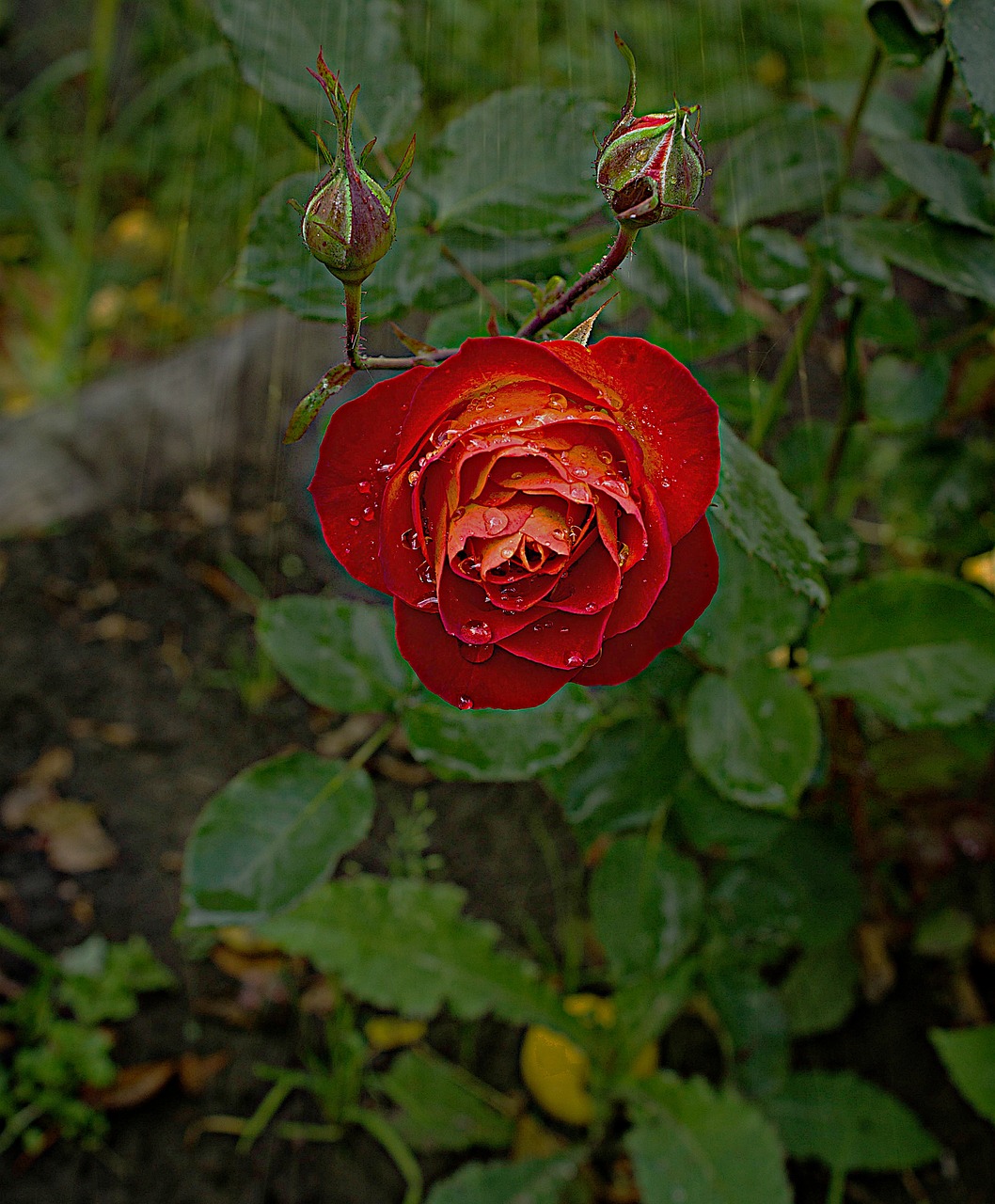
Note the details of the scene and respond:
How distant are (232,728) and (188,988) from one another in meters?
0.40

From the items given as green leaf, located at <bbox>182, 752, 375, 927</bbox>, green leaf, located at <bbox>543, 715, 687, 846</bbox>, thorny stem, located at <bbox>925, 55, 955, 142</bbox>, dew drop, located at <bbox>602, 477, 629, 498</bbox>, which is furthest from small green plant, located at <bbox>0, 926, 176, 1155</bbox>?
thorny stem, located at <bbox>925, 55, 955, 142</bbox>

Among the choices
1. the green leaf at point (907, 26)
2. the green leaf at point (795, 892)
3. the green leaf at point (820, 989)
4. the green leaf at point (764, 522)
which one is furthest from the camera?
the green leaf at point (820, 989)

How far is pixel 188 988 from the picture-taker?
1308 mm

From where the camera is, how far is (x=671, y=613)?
439 mm

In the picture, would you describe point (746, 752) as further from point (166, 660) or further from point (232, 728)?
point (166, 660)

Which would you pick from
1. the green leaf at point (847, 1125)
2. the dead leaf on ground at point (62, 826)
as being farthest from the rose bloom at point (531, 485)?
the dead leaf on ground at point (62, 826)

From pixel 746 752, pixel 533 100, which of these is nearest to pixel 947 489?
pixel 746 752

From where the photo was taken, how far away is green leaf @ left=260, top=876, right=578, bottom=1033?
106cm

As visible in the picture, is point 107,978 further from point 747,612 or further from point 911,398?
point 911,398

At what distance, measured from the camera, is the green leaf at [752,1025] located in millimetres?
1052

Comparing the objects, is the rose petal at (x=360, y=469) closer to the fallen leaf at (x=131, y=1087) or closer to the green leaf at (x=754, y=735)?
the green leaf at (x=754, y=735)

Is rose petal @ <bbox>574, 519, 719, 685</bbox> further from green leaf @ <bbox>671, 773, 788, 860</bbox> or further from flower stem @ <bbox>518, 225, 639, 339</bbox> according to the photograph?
green leaf @ <bbox>671, 773, 788, 860</bbox>

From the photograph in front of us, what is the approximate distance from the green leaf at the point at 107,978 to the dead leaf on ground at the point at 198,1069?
10cm

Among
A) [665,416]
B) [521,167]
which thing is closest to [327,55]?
[521,167]
